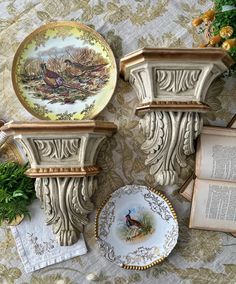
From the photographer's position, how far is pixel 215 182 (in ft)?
4.98

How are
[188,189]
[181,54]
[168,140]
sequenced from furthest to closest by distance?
1. [188,189]
2. [168,140]
3. [181,54]

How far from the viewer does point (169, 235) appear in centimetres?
156

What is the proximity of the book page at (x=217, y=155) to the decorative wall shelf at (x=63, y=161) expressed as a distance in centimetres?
32

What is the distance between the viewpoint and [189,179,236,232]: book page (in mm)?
1521

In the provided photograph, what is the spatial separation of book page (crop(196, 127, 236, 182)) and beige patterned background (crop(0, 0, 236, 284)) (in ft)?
0.24

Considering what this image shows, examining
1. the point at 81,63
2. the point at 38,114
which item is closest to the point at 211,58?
the point at 81,63

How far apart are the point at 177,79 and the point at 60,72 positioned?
442mm

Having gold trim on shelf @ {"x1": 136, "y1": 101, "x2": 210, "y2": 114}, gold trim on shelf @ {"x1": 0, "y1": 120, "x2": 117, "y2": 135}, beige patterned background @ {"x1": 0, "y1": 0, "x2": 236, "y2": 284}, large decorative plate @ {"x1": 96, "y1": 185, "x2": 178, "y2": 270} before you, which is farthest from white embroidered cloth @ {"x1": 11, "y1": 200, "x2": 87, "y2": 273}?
gold trim on shelf @ {"x1": 136, "y1": 101, "x2": 210, "y2": 114}

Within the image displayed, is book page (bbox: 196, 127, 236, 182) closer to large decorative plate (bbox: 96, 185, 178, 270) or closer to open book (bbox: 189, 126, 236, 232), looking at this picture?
open book (bbox: 189, 126, 236, 232)

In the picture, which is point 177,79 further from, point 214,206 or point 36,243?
point 36,243

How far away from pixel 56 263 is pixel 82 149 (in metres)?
0.47

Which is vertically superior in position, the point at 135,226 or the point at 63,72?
the point at 63,72

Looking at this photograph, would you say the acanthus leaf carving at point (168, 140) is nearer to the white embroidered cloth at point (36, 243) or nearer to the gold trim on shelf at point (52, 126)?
the gold trim on shelf at point (52, 126)

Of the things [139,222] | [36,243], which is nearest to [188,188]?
[139,222]
